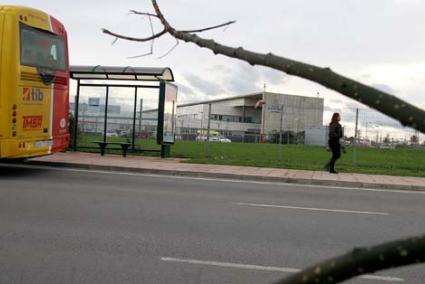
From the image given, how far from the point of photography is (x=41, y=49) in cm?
1345

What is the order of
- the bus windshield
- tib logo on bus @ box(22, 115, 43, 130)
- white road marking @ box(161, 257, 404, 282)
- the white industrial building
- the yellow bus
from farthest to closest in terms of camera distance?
the white industrial building, tib logo on bus @ box(22, 115, 43, 130), the bus windshield, the yellow bus, white road marking @ box(161, 257, 404, 282)

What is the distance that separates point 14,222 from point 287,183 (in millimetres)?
7974

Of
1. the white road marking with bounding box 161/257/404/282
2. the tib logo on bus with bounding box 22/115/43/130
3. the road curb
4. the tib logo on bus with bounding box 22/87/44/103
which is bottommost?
the white road marking with bounding box 161/257/404/282

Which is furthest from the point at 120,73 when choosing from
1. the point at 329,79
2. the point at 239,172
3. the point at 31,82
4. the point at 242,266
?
the point at 329,79

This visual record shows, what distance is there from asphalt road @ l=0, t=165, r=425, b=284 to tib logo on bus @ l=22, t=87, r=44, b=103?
1736 mm

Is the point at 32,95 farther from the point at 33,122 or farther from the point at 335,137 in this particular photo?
the point at 335,137

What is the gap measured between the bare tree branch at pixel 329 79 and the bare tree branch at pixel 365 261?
27cm

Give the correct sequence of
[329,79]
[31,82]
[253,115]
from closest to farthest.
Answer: [329,79], [31,82], [253,115]

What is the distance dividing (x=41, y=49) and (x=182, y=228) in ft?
24.4

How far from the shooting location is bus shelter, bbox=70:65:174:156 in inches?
747

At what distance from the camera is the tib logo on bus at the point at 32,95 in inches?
507

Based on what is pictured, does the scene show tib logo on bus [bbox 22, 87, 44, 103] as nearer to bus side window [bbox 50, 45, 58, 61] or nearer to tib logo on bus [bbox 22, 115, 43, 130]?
tib logo on bus [bbox 22, 115, 43, 130]

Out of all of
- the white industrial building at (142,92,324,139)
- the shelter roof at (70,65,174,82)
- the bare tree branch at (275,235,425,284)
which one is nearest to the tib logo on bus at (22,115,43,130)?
the shelter roof at (70,65,174,82)

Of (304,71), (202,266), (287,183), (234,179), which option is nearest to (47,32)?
(234,179)
